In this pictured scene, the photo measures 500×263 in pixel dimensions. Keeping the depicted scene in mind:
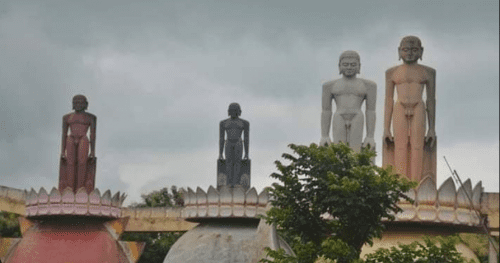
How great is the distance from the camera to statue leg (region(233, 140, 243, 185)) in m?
14.6

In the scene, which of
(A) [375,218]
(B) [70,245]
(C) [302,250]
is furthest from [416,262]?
(B) [70,245]

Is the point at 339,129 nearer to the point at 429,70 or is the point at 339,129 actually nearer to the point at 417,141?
the point at 417,141

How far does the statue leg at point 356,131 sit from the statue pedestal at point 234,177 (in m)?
3.45

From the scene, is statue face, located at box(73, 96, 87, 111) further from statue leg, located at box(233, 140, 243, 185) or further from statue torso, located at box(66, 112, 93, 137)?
statue leg, located at box(233, 140, 243, 185)

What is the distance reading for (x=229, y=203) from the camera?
45.4 ft

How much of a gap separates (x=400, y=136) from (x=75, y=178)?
23.9 feet

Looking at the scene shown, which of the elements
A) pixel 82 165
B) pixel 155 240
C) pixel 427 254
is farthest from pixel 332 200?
pixel 155 240

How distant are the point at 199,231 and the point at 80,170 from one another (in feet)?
9.36

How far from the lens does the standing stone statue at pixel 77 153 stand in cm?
1560

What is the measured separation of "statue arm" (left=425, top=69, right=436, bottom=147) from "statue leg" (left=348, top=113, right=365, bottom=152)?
104 cm

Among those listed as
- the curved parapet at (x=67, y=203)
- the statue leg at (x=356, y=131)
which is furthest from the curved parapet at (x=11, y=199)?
the statue leg at (x=356, y=131)

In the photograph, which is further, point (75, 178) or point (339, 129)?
point (75, 178)

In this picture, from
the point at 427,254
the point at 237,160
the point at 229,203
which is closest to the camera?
the point at 427,254

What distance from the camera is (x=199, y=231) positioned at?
14297 millimetres
